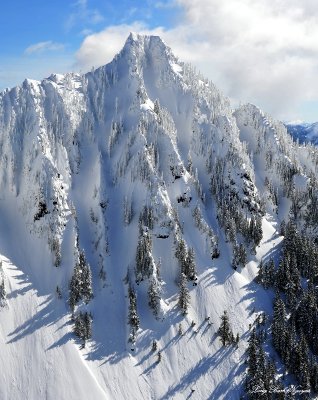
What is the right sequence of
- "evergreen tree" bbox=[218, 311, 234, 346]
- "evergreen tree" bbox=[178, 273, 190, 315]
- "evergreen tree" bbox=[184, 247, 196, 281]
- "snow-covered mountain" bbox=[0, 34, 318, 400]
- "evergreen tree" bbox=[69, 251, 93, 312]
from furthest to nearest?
1. "evergreen tree" bbox=[184, 247, 196, 281]
2. "evergreen tree" bbox=[178, 273, 190, 315]
3. "evergreen tree" bbox=[218, 311, 234, 346]
4. "evergreen tree" bbox=[69, 251, 93, 312]
5. "snow-covered mountain" bbox=[0, 34, 318, 400]

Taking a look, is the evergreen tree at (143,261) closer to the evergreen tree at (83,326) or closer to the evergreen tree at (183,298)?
the evergreen tree at (183,298)

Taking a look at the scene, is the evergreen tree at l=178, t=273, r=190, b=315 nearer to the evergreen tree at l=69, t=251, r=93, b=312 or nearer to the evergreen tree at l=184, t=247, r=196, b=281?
the evergreen tree at l=184, t=247, r=196, b=281

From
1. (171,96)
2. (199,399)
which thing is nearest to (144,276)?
(199,399)

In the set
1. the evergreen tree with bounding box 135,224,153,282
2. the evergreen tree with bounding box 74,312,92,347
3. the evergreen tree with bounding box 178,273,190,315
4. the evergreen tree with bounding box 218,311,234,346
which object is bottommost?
the evergreen tree with bounding box 218,311,234,346

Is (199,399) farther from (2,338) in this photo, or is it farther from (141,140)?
(141,140)

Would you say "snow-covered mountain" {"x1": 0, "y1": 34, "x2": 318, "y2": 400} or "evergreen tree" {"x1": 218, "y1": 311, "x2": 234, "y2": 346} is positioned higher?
"snow-covered mountain" {"x1": 0, "y1": 34, "x2": 318, "y2": 400}

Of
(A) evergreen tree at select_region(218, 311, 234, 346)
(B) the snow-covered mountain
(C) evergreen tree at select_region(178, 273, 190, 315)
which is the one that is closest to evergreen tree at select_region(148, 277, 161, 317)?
(B) the snow-covered mountain

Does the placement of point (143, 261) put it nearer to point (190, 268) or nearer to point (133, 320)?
point (190, 268)

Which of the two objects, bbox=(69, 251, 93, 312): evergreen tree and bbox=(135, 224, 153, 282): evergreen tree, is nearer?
bbox=(69, 251, 93, 312): evergreen tree
